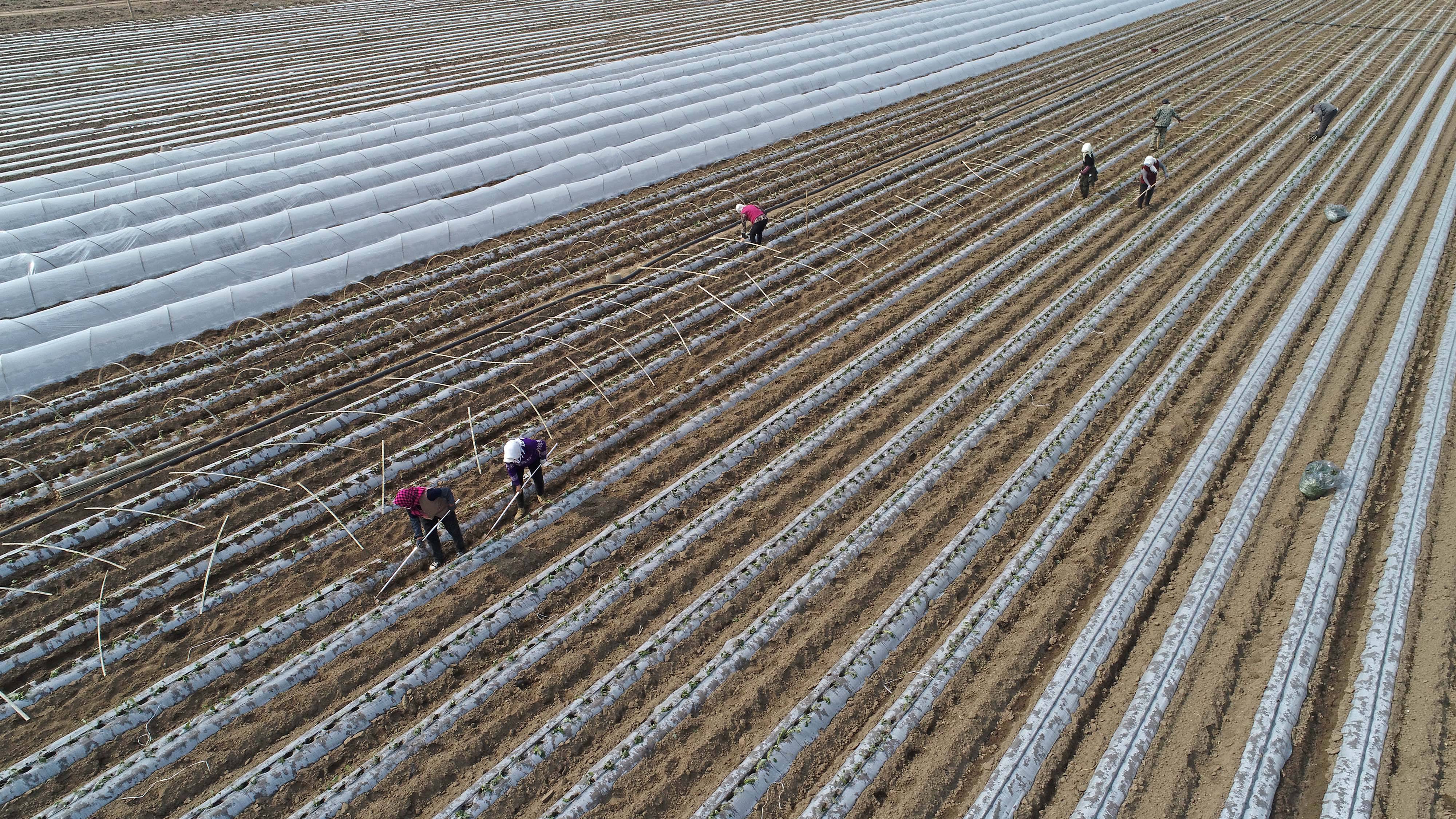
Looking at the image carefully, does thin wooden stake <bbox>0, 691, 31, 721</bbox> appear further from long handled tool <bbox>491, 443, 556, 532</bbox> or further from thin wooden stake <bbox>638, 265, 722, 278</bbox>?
thin wooden stake <bbox>638, 265, 722, 278</bbox>

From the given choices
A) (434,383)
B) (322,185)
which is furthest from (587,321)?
(322,185)

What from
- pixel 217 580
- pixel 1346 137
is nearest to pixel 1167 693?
pixel 217 580

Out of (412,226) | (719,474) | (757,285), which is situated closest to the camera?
(719,474)

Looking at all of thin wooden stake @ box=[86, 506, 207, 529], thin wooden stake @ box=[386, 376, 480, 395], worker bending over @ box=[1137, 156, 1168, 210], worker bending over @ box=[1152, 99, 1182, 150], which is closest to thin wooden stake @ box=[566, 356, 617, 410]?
thin wooden stake @ box=[386, 376, 480, 395]

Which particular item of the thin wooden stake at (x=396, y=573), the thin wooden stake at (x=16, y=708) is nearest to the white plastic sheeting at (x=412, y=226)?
the thin wooden stake at (x=16, y=708)

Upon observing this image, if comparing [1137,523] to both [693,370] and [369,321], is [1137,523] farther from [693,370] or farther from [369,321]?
[369,321]

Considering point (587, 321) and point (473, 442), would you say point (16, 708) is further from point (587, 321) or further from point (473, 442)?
point (587, 321)

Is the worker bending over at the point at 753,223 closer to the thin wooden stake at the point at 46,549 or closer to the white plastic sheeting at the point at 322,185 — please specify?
the white plastic sheeting at the point at 322,185
